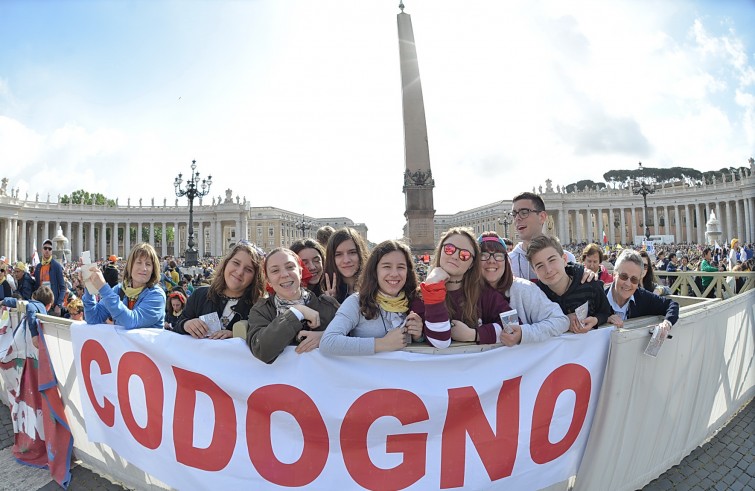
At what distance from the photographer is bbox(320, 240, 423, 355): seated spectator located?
224 cm

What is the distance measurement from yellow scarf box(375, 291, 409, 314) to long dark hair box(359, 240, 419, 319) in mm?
28

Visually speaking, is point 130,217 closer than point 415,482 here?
No

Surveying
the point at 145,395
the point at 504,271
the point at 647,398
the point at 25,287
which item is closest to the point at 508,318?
the point at 504,271

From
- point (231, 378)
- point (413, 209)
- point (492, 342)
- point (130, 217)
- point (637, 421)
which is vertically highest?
point (130, 217)

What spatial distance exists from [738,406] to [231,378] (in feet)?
15.6

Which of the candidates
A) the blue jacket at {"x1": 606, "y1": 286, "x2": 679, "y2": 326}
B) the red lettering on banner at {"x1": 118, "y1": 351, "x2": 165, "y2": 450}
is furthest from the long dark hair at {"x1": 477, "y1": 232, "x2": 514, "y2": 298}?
the red lettering on banner at {"x1": 118, "y1": 351, "x2": 165, "y2": 450}

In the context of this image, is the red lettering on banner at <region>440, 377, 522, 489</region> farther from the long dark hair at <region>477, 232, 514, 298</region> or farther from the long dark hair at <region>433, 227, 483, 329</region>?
the long dark hair at <region>477, 232, 514, 298</region>

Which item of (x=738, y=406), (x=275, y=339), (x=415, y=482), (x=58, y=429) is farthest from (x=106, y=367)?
(x=738, y=406)

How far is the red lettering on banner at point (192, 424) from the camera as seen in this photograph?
2.40 meters

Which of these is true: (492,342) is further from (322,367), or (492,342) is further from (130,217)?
(130,217)

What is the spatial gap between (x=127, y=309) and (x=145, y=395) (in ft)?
2.05

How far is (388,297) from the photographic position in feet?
7.75

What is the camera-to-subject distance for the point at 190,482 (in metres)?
2.48

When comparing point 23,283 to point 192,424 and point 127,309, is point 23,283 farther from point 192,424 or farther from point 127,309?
point 192,424
